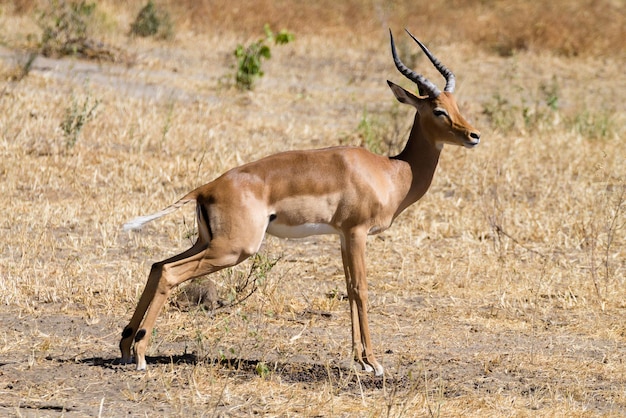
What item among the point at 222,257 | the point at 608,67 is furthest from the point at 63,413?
the point at 608,67

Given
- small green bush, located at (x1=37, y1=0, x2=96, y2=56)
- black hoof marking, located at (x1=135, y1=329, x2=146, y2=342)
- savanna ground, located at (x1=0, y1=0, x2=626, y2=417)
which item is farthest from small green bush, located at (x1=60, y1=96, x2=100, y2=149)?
black hoof marking, located at (x1=135, y1=329, x2=146, y2=342)

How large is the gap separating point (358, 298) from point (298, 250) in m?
2.74

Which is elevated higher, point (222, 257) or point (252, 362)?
point (222, 257)

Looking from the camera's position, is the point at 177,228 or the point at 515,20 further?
the point at 515,20

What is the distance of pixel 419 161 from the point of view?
6469 millimetres

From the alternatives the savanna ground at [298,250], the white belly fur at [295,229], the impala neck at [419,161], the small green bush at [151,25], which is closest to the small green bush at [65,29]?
the savanna ground at [298,250]

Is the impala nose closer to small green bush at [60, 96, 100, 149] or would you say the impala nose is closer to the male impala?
the male impala

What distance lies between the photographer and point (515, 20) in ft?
68.3

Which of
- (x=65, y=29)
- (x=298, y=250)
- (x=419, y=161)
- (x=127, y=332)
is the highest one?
(x=65, y=29)

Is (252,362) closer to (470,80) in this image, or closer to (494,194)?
(494,194)

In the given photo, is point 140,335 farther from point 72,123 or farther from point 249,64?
point 249,64

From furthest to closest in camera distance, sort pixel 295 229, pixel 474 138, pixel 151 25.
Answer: pixel 151 25 → pixel 474 138 → pixel 295 229

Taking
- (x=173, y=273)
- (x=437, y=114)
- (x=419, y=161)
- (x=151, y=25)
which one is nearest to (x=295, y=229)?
(x=173, y=273)

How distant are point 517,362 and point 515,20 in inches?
608
